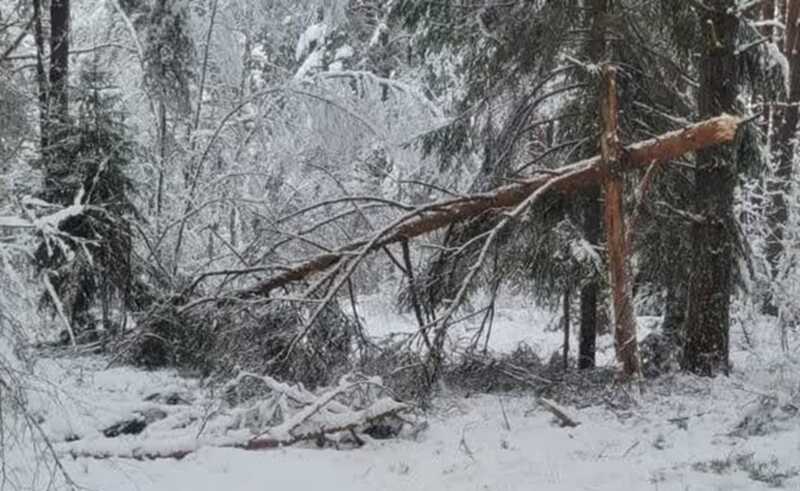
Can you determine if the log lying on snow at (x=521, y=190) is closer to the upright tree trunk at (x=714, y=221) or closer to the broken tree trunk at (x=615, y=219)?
the broken tree trunk at (x=615, y=219)

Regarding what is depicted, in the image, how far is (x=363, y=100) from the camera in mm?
12898

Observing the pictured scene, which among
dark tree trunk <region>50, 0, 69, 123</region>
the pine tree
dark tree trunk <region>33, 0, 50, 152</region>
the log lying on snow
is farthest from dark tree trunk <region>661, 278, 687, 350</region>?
dark tree trunk <region>50, 0, 69, 123</region>

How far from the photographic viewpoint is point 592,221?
9.68 metres

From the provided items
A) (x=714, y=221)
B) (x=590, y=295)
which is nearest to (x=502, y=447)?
(x=714, y=221)

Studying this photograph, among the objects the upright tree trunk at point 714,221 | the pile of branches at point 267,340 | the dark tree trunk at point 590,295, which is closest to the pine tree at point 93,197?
the pile of branches at point 267,340

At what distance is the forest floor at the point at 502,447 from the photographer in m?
5.79

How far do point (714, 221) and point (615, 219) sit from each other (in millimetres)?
1203

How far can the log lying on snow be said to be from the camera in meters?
7.90


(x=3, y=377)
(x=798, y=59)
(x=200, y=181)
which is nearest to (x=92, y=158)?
(x=200, y=181)

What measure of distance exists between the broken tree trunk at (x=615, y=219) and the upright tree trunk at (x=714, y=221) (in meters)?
0.95

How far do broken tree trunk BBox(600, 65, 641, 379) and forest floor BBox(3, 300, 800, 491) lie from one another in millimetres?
684

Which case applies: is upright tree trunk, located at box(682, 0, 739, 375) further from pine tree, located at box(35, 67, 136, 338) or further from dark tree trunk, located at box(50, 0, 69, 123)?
dark tree trunk, located at box(50, 0, 69, 123)

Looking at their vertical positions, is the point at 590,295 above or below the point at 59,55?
below

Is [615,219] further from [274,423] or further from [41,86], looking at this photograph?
[41,86]
